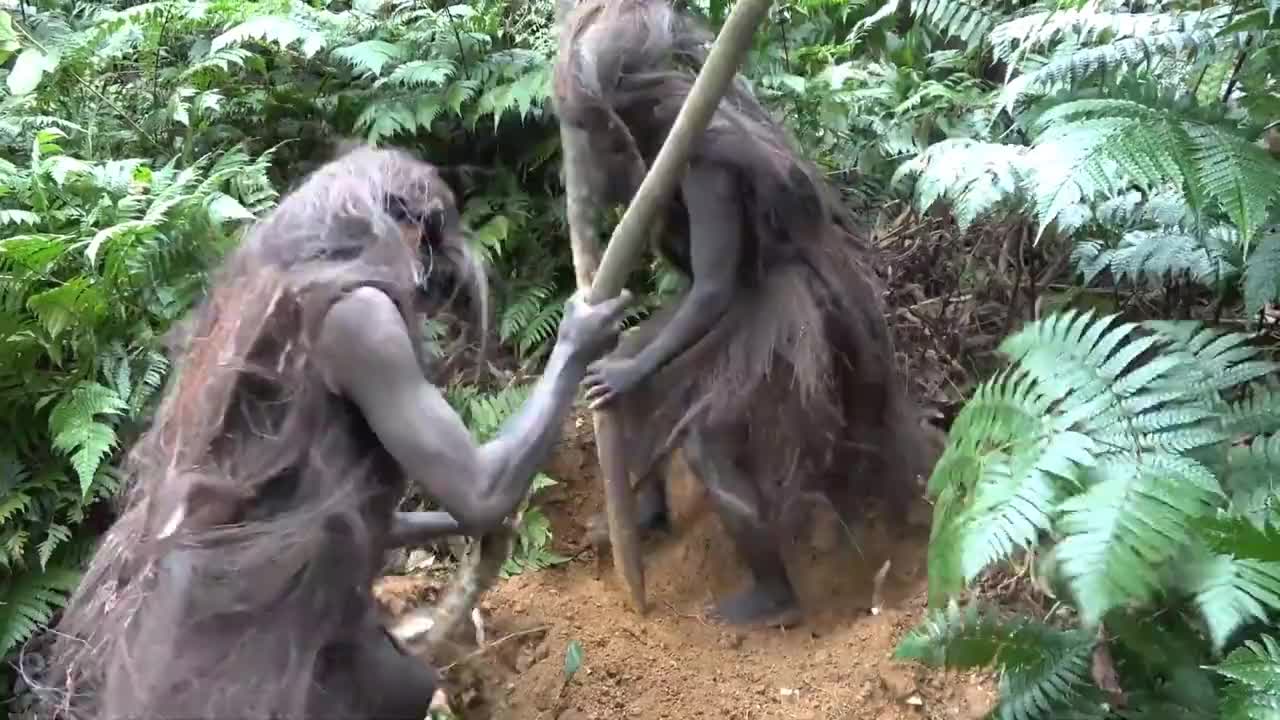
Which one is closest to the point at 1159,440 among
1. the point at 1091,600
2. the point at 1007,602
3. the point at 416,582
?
the point at 1091,600

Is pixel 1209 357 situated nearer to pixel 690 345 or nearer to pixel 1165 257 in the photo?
pixel 1165 257

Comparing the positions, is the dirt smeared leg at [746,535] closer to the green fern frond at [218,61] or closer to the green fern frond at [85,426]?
the green fern frond at [85,426]

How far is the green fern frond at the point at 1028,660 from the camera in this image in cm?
209

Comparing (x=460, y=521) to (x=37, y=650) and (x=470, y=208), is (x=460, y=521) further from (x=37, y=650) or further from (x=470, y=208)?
(x=470, y=208)

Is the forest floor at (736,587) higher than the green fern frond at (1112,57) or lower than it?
lower

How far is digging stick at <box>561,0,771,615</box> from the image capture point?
7.02ft

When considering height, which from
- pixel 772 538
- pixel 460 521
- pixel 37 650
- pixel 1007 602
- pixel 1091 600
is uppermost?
pixel 1091 600

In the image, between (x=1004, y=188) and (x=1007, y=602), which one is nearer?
(x=1004, y=188)

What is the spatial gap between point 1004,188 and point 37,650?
9.36 feet

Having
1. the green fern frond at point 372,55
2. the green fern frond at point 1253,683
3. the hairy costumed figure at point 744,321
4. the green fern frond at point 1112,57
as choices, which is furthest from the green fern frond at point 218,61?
the green fern frond at point 1253,683

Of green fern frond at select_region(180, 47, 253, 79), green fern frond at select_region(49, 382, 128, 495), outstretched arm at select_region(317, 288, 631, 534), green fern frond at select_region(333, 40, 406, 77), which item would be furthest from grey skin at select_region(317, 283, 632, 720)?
green fern frond at select_region(180, 47, 253, 79)

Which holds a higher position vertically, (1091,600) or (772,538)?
(1091,600)

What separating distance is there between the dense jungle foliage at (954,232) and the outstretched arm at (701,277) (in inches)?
20.4

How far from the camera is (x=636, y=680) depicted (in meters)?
3.05
